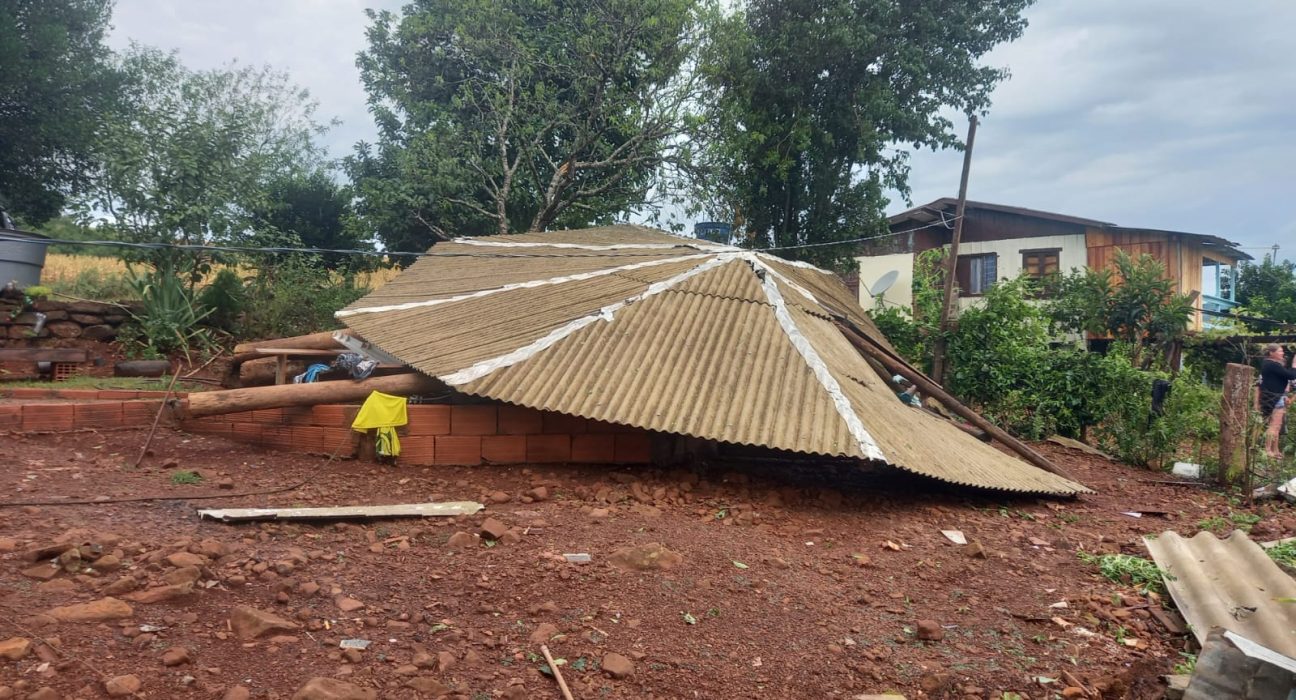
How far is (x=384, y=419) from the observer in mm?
6934

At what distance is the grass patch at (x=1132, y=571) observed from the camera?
4.95 m

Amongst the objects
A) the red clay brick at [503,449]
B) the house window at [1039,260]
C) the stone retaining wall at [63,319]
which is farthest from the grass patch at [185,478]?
the house window at [1039,260]

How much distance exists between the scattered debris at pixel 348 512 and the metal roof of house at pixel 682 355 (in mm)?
1103

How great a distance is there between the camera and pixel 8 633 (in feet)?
10.7

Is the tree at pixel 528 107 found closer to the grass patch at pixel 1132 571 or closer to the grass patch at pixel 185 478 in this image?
the grass patch at pixel 185 478

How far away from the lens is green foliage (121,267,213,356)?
12344 millimetres

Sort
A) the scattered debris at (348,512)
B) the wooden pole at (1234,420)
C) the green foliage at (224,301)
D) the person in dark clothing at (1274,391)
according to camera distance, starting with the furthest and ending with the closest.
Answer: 1. the green foliage at (224,301)
2. the person in dark clothing at (1274,391)
3. the wooden pole at (1234,420)
4. the scattered debris at (348,512)

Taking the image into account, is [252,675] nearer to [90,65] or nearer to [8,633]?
[8,633]

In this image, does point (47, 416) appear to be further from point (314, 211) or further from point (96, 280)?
point (314, 211)

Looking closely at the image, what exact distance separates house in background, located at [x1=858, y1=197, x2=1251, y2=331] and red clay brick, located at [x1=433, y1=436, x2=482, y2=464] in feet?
43.5

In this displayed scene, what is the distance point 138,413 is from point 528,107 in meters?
10.2

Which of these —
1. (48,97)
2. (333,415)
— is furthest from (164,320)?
(48,97)

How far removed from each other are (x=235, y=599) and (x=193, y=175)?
37.4 ft

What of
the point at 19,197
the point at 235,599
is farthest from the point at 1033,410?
the point at 19,197
